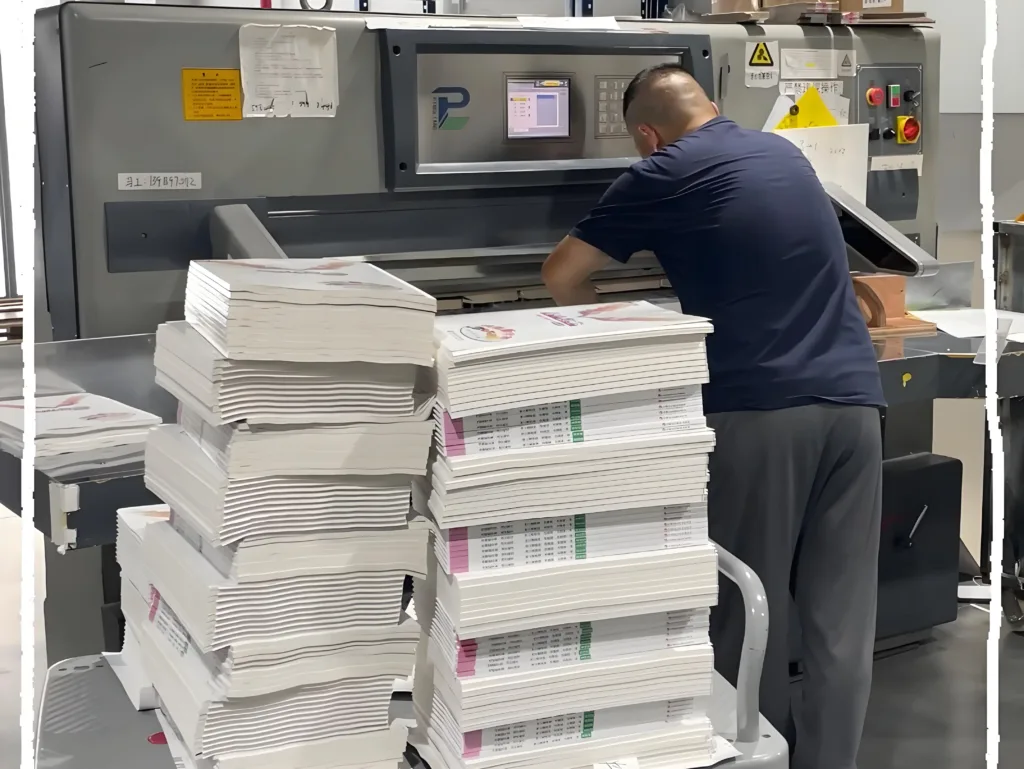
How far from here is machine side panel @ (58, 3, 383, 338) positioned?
1965mm

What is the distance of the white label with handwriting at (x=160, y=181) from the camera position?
6.61ft

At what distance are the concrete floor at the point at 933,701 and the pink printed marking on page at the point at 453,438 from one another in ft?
5.71

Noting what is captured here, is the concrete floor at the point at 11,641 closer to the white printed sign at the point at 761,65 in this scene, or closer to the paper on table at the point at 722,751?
the paper on table at the point at 722,751

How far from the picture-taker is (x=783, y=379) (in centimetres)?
199

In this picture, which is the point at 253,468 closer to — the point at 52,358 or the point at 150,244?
the point at 52,358

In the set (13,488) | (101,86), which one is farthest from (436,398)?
(101,86)

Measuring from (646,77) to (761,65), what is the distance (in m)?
0.47

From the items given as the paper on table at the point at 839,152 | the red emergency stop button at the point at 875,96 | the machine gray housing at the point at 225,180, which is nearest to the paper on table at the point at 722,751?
the machine gray housing at the point at 225,180

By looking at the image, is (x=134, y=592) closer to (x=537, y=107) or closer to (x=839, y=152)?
(x=537, y=107)

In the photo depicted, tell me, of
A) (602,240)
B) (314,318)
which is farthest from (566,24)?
(314,318)

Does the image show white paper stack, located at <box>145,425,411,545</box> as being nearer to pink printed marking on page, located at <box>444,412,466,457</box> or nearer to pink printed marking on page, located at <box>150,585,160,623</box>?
pink printed marking on page, located at <box>444,412,466,457</box>

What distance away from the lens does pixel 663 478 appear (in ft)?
4.07

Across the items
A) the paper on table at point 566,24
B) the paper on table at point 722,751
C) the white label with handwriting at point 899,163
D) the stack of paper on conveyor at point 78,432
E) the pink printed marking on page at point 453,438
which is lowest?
the paper on table at point 722,751

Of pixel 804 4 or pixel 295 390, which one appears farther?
pixel 804 4
